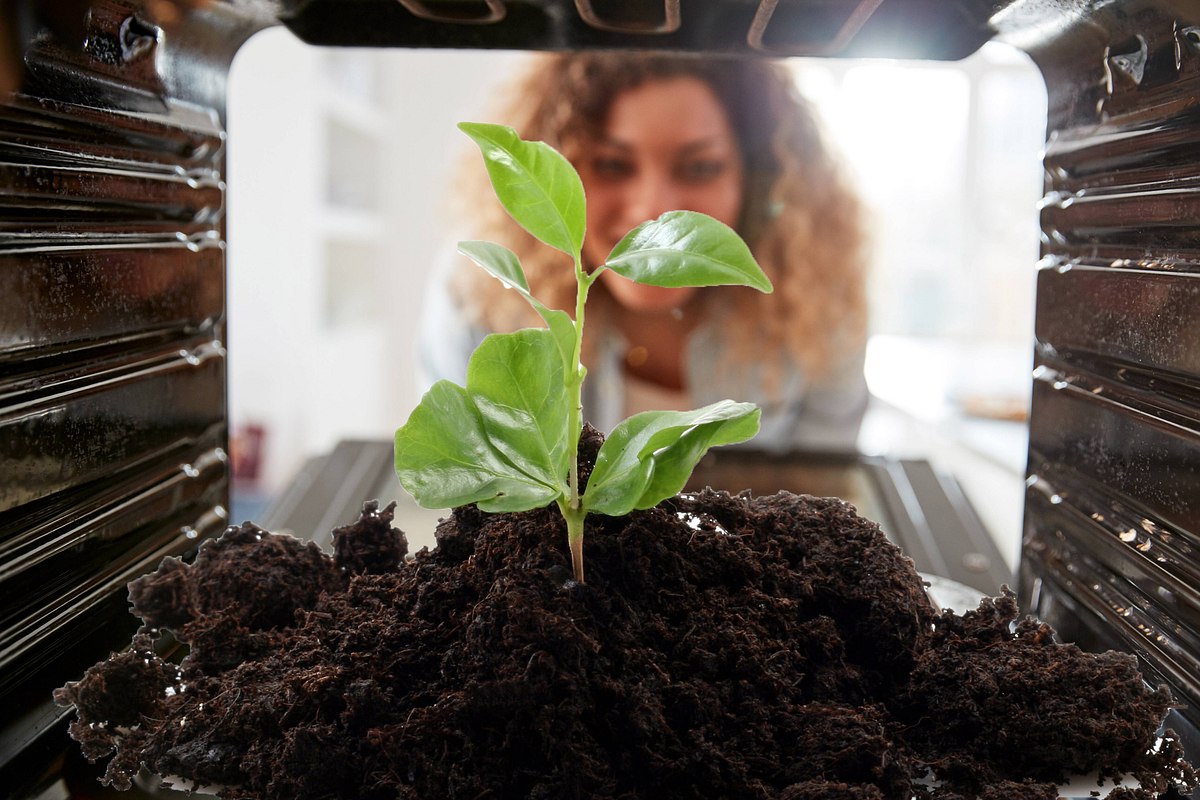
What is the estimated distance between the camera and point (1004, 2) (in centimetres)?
79

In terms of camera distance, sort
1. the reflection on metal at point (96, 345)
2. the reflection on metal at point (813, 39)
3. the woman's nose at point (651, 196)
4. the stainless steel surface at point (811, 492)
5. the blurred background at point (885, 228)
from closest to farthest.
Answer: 1. the reflection on metal at point (96, 345)
2. the reflection on metal at point (813, 39)
3. the stainless steel surface at point (811, 492)
4. the woman's nose at point (651, 196)
5. the blurred background at point (885, 228)

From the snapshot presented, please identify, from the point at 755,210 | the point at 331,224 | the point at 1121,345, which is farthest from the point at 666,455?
the point at 331,224

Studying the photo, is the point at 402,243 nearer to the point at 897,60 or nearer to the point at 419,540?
the point at 419,540

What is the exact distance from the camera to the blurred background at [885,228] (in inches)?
174

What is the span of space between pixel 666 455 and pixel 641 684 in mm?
138

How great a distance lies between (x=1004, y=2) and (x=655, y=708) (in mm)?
620

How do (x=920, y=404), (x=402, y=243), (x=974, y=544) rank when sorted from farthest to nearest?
(x=402, y=243) → (x=920, y=404) → (x=974, y=544)

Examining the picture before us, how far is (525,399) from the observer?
25.3 inches

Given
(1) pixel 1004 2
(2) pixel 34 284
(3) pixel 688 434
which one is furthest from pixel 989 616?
(2) pixel 34 284

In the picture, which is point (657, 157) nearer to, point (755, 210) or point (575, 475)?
point (755, 210)

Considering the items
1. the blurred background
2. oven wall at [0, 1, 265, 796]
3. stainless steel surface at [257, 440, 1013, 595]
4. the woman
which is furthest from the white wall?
oven wall at [0, 1, 265, 796]

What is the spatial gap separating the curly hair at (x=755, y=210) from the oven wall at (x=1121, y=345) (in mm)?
1532

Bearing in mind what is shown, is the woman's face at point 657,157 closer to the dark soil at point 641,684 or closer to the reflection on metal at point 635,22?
the reflection on metal at point 635,22

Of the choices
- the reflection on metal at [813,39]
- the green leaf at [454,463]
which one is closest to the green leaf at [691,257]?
the green leaf at [454,463]
